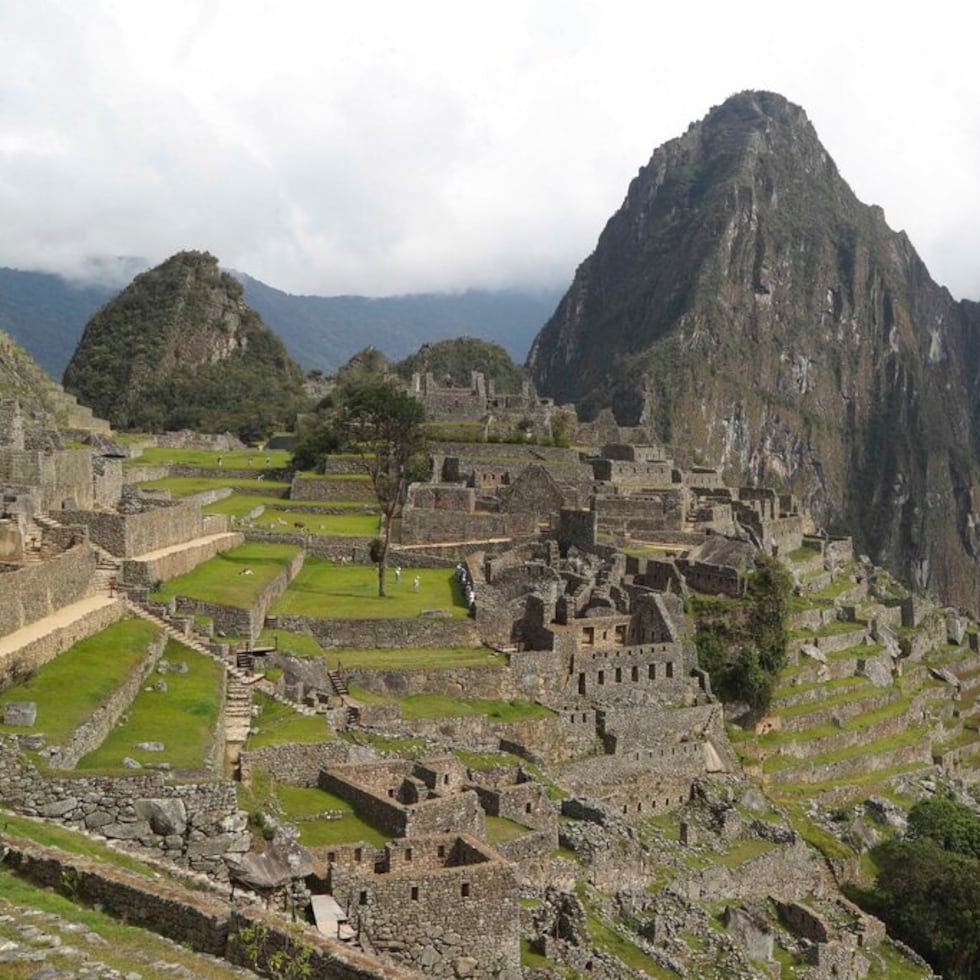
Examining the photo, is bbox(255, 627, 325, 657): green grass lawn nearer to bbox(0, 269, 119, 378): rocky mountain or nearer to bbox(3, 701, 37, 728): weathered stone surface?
bbox(3, 701, 37, 728): weathered stone surface

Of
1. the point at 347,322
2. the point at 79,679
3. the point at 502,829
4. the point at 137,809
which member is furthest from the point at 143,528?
the point at 347,322

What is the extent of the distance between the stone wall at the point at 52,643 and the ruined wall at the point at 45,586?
60cm

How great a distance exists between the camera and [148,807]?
511 inches

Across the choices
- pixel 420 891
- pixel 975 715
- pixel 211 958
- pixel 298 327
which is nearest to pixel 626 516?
pixel 975 715

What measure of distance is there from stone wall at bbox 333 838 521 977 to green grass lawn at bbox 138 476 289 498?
30.0m

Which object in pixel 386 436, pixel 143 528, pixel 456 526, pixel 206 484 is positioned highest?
pixel 386 436

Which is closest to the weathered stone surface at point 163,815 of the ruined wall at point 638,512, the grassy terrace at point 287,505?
the grassy terrace at point 287,505

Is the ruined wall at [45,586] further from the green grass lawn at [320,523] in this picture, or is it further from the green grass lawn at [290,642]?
the green grass lawn at [320,523]

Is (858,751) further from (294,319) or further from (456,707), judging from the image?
(294,319)

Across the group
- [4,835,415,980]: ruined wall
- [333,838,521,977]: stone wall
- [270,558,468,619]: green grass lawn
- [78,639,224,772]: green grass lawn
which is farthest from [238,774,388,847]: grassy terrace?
[270,558,468,619]: green grass lawn

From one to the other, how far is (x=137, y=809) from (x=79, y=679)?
397cm

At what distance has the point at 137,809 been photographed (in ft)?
42.5

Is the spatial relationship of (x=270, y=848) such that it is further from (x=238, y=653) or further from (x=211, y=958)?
(x=238, y=653)

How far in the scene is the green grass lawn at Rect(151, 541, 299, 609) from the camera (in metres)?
24.6
